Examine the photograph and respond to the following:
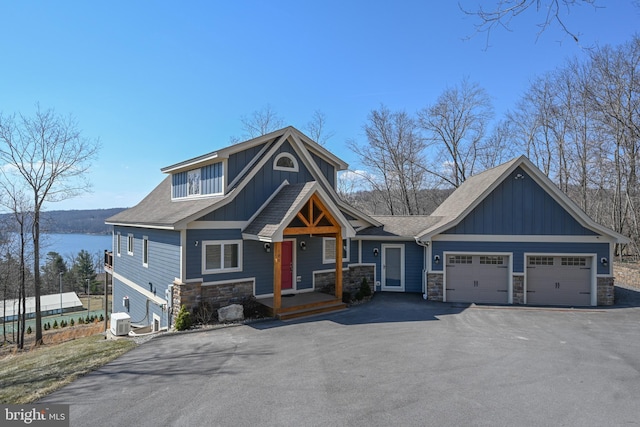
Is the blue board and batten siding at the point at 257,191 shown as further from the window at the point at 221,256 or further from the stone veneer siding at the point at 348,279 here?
the stone veneer siding at the point at 348,279

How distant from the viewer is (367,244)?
50.2 feet

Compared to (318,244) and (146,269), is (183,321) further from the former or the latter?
(318,244)

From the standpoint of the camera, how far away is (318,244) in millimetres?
13969

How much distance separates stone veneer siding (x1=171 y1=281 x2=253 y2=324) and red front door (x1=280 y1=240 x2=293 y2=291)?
156 centimetres

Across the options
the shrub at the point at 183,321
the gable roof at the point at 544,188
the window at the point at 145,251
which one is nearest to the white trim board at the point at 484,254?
the gable roof at the point at 544,188

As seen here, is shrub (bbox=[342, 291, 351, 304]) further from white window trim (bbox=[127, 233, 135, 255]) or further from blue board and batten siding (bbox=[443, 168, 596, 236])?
white window trim (bbox=[127, 233, 135, 255])

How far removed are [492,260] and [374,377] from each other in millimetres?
9029

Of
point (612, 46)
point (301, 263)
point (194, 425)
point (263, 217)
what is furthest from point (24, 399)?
point (612, 46)

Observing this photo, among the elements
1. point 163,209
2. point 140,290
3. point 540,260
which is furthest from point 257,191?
point 540,260

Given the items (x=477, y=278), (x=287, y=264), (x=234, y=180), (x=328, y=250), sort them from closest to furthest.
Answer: (x=234, y=180)
(x=287, y=264)
(x=477, y=278)
(x=328, y=250)

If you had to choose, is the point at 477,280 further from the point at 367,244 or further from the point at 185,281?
the point at 185,281

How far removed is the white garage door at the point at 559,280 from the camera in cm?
1302

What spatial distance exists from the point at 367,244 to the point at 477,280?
4.55 meters

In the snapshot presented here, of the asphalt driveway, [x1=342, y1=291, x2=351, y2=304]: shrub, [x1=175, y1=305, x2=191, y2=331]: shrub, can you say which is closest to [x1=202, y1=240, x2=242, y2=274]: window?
[x1=175, y1=305, x2=191, y2=331]: shrub
